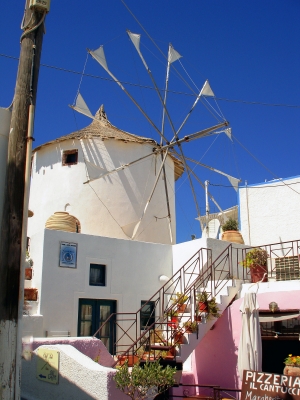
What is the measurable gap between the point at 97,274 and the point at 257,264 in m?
5.38

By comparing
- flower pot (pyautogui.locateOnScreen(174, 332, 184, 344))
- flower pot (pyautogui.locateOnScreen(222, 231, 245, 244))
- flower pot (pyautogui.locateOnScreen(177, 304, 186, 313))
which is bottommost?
flower pot (pyautogui.locateOnScreen(174, 332, 184, 344))

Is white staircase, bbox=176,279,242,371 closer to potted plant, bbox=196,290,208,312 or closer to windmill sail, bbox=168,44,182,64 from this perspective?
potted plant, bbox=196,290,208,312

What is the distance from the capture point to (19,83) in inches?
317

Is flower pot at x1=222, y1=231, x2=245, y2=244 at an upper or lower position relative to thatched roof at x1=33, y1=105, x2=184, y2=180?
lower

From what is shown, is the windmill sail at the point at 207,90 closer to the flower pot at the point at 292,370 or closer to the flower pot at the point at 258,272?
the flower pot at the point at 258,272

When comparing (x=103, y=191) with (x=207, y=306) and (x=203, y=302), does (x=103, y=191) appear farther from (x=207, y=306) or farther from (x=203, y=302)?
(x=207, y=306)

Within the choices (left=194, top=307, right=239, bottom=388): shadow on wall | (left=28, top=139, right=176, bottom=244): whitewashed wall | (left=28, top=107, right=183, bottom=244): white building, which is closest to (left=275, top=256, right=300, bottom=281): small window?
(left=194, top=307, right=239, bottom=388): shadow on wall

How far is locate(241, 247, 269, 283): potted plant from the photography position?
15.1 metres

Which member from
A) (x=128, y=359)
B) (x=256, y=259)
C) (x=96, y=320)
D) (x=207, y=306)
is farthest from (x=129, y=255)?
(x=128, y=359)

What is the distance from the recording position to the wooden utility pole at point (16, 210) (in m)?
7.10

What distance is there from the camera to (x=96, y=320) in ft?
50.7

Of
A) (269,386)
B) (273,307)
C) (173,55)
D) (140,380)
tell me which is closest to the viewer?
(140,380)

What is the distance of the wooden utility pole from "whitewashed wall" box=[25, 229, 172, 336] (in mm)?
7067

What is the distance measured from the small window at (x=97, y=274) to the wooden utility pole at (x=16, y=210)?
837 cm
